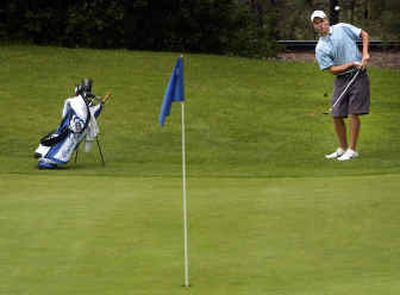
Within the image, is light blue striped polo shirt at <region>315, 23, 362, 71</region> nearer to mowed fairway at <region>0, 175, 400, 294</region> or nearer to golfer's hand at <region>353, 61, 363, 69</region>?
golfer's hand at <region>353, 61, 363, 69</region>

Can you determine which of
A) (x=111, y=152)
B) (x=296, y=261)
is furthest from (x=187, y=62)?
(x=296, y=261)

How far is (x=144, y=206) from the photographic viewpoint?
10320 mm

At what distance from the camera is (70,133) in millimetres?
13977

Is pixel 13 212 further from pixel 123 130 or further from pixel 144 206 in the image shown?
pixel 123 130

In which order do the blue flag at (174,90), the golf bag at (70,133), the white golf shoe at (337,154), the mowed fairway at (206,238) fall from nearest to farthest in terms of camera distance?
the mowed fairway at (206,238) → the blue flag at (174,90) → the golf bag at (70,133) → the white golf shoe at (337,154)

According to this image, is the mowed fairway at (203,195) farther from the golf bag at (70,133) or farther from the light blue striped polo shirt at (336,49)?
the light blue striped polo shirt at (336,49)

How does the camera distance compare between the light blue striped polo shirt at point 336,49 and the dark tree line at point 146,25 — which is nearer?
the light blue striped polo shirt at point 336,49

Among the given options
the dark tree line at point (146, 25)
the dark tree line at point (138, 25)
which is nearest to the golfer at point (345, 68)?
the dark tree line at point (146, 25)

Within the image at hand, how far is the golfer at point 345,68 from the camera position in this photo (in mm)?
14188

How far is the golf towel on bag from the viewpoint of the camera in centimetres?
1381

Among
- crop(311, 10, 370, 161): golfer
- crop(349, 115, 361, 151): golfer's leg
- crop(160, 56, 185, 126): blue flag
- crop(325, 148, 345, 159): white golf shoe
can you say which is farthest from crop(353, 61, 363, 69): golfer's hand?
crop(160, 56, 185, 126): blue flag

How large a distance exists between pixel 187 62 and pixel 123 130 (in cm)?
749

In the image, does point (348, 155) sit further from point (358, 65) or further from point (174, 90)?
point (174, 90)

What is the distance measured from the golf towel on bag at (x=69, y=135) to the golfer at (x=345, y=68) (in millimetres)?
2958
